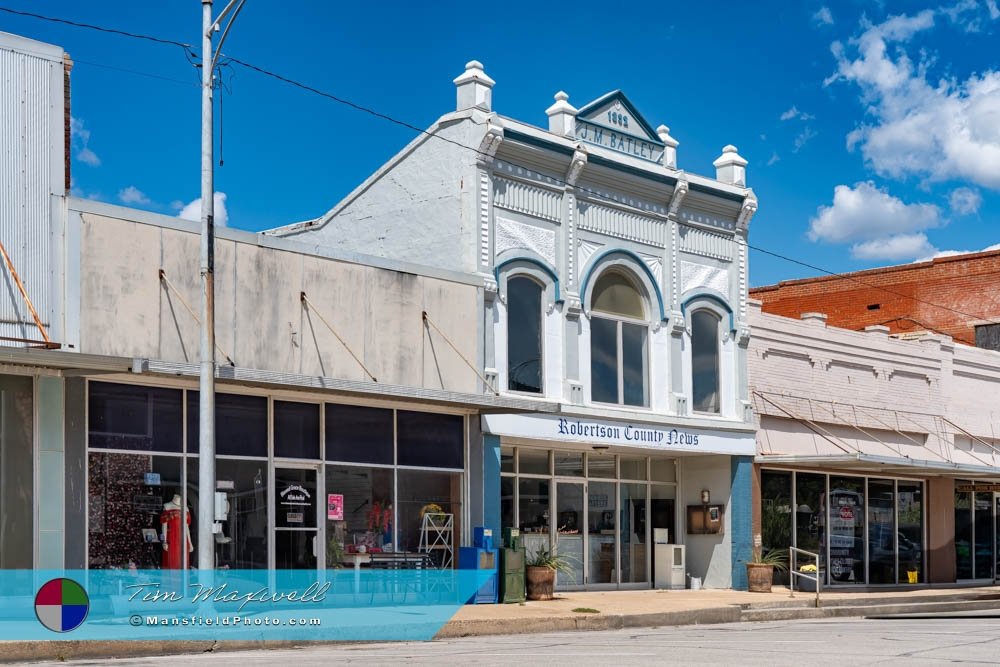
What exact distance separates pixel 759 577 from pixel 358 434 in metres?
10.6

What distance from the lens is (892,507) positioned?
115ft

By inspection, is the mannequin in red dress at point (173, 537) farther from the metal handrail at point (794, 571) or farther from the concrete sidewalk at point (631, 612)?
the metal handrail at point (794, 571)

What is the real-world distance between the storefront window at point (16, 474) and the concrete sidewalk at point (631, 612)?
9.43ft

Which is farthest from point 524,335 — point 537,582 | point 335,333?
point 335,333

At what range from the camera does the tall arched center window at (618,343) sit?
2764cm

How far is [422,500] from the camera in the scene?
23.8 meters

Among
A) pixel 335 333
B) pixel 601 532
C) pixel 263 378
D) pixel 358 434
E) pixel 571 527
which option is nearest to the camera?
pixel 263 378

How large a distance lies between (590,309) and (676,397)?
3.03 metres

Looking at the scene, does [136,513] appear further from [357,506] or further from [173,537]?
[357,506]

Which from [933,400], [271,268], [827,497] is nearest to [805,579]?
[827,497]

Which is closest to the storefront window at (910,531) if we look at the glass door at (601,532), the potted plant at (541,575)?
the glass door at (601,532)

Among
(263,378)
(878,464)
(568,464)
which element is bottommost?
(878,464)

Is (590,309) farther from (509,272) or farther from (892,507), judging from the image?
(892,507)

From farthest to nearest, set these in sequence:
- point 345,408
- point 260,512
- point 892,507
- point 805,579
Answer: point 892,507
point 805,579
point 345,408
point 260,512
